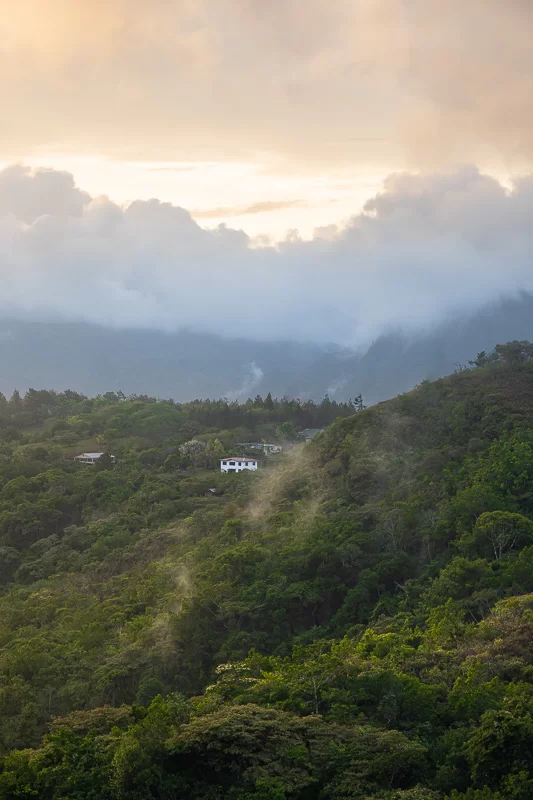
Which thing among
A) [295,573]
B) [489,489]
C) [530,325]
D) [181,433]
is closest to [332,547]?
[295,573]

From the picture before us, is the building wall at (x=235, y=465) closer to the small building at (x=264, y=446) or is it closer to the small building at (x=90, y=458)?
the small building at (x=264, y=446)

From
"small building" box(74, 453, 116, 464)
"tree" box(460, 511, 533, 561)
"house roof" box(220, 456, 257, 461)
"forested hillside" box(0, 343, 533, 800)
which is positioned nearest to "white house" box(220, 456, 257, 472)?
"house roof" box(220, 456, 257, 461)

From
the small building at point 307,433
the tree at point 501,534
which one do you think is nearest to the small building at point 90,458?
the small building at point 307,433

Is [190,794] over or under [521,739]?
under

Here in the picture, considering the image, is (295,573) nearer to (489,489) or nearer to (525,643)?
(489,489)

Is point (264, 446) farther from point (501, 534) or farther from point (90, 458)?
point (501, 534)

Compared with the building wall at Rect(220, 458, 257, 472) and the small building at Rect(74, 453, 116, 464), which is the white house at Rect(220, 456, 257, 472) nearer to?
the building wall at Rect(220, 458, 257, 472)

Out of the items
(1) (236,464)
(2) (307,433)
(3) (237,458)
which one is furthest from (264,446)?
(2) (307,433)
